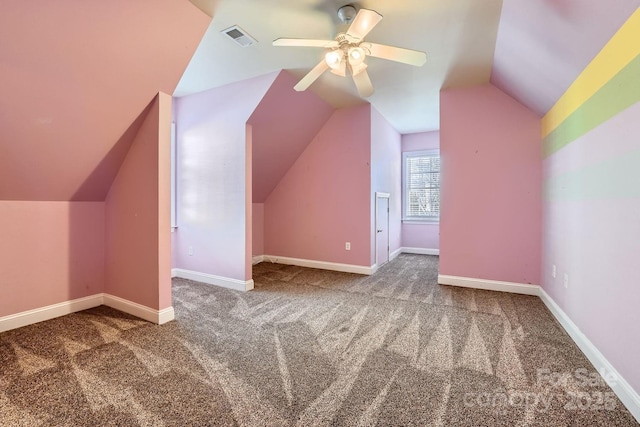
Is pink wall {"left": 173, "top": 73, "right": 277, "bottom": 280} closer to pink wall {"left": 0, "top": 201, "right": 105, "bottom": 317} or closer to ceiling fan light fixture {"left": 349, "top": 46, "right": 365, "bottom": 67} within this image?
pink wall {"left": 0, "top": 201, "right": 105, "bottom": 317}


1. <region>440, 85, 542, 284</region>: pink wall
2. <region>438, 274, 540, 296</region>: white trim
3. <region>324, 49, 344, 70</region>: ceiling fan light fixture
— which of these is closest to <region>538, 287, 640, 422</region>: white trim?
<region>438, 274, 540, 296</region>: white trim

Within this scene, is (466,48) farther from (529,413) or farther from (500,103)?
(529,413)

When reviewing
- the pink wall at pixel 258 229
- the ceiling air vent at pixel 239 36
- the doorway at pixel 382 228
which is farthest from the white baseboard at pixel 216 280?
the ceiling air vent at pixel 239 36

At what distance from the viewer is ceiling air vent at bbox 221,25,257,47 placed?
2.60 metres

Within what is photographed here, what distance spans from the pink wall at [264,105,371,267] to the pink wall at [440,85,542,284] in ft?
3.99

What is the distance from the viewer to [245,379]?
189 cm

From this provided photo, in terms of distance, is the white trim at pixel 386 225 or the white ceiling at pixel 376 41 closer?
the white ceiling at pixel 376 41

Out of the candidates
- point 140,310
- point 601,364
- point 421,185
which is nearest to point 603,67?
point 601,364

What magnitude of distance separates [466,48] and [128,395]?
4.04m

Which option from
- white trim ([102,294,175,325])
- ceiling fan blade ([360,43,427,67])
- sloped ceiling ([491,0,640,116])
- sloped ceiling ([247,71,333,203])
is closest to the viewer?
sloped ceiling ([491,0,640,116])

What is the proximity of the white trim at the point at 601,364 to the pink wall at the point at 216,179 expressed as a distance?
343 cm

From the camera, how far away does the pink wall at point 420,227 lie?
21.2 feet

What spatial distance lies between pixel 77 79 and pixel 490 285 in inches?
192

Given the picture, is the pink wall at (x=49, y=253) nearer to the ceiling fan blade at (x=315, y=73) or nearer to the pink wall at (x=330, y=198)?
the ceiling fan blade at (x=315, y=73)
